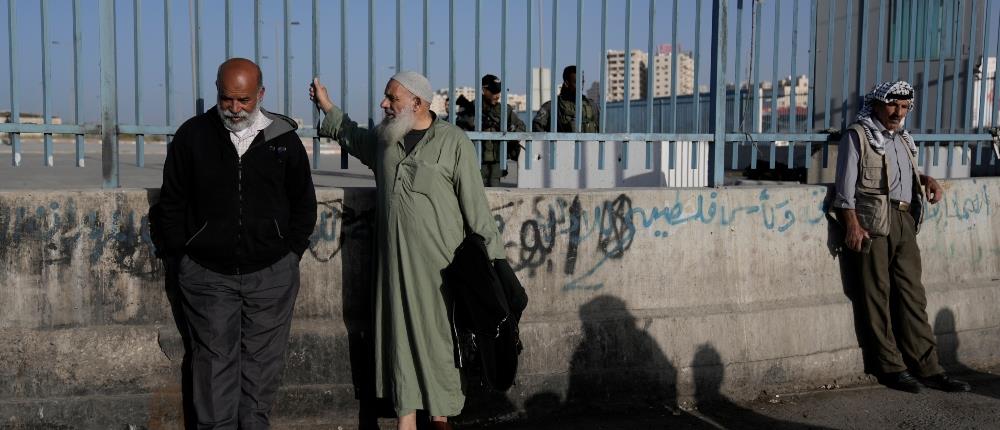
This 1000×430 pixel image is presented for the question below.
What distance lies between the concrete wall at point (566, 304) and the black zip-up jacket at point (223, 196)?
45 centimetres

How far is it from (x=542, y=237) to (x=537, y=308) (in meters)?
0.36

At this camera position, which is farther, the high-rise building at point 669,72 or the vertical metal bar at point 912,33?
the vertical metal bar at point 912,33

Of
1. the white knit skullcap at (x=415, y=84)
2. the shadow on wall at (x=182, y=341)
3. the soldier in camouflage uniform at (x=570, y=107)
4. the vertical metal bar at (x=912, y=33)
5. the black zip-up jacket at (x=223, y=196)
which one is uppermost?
the vertical metal bar at (x=912, y=33)

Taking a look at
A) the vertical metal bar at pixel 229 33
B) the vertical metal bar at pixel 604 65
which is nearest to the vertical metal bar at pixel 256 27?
the vertical metal bar at pixel 229 33

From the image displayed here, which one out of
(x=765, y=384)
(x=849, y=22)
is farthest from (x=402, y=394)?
(x=849, y=22)

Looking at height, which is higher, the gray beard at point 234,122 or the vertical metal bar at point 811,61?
the vertical metal bar at point 811,61

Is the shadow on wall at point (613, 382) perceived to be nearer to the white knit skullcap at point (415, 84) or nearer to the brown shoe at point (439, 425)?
the brown shoe at point (439, 425)

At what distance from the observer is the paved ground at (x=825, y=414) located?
4613mm

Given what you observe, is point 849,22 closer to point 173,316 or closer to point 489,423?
point 489,423

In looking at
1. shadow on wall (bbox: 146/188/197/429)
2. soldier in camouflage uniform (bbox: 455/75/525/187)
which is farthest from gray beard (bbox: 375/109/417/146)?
soldier in camouflage uniform (bbox: 455/75/525/187)

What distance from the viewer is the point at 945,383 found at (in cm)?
524

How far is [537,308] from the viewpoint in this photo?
4.70 meters

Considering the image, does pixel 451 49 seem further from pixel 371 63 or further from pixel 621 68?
pixel 621 68

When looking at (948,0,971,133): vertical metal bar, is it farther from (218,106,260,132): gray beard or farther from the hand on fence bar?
(218,106,260,132): gray beard
